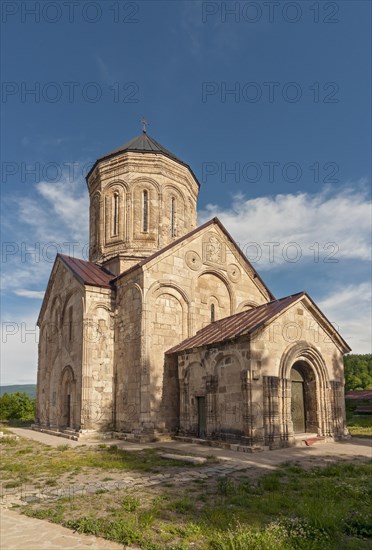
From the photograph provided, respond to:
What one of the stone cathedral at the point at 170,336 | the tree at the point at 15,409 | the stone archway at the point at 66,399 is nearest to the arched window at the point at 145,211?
the stone cathedral at the point at 170,336

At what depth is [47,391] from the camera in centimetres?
2158

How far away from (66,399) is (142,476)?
10.8m

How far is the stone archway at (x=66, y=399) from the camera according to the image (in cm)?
1851

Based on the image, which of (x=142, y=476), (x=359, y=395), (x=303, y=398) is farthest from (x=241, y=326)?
(x=359, y=395)

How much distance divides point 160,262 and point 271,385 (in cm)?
681

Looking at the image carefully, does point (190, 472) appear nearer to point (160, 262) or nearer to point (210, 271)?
point (160, 262)

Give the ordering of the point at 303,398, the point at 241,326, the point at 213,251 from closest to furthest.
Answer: the point at 241,326
the point at 303,398
the point at 213,251

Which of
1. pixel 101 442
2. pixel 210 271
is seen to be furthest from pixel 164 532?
pixel 210 271

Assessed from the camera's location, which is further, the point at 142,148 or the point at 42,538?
the point at 142,148

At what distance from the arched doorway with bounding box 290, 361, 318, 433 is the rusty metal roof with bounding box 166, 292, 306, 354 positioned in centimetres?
224

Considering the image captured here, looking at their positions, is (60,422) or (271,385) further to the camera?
(60,422)

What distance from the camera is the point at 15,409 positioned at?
101 ft

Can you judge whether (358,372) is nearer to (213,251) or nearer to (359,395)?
(359,395)

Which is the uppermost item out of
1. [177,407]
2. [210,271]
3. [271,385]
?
[210,271]
